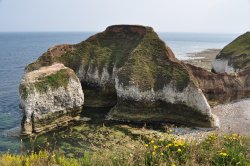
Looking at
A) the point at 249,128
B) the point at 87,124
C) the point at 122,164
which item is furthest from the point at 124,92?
the point at 122,164

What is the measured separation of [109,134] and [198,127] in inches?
385

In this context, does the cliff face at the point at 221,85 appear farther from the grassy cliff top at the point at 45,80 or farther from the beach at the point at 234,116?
the grassy cliff top at the point at 45,80

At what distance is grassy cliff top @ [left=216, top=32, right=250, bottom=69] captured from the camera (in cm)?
5873

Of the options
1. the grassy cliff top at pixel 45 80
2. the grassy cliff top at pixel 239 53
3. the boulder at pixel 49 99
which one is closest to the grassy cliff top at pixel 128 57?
the boulder at pixel 49 99

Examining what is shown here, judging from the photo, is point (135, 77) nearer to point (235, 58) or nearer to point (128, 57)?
point (128, 57)

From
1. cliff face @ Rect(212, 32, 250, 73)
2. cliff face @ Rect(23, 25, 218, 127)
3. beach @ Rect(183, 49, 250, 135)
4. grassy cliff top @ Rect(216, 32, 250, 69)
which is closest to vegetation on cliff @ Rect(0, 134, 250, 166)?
beach @ Rect(183, 49, 250, 135)

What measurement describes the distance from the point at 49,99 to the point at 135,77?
410 inches

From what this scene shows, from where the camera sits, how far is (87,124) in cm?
3316

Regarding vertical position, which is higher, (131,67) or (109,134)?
(131,67)

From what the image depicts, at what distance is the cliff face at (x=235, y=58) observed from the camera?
58838mm

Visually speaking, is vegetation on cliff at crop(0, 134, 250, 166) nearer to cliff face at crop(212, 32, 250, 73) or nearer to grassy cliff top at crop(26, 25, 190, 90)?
grassy cliff top at crop(26, 25, 190, 90)

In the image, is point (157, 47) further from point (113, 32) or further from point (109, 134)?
A: point (109, 134)

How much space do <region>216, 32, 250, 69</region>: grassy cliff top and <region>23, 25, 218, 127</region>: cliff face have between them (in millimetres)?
24168

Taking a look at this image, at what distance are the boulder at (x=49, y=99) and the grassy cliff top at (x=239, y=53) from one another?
3593 centimetres
